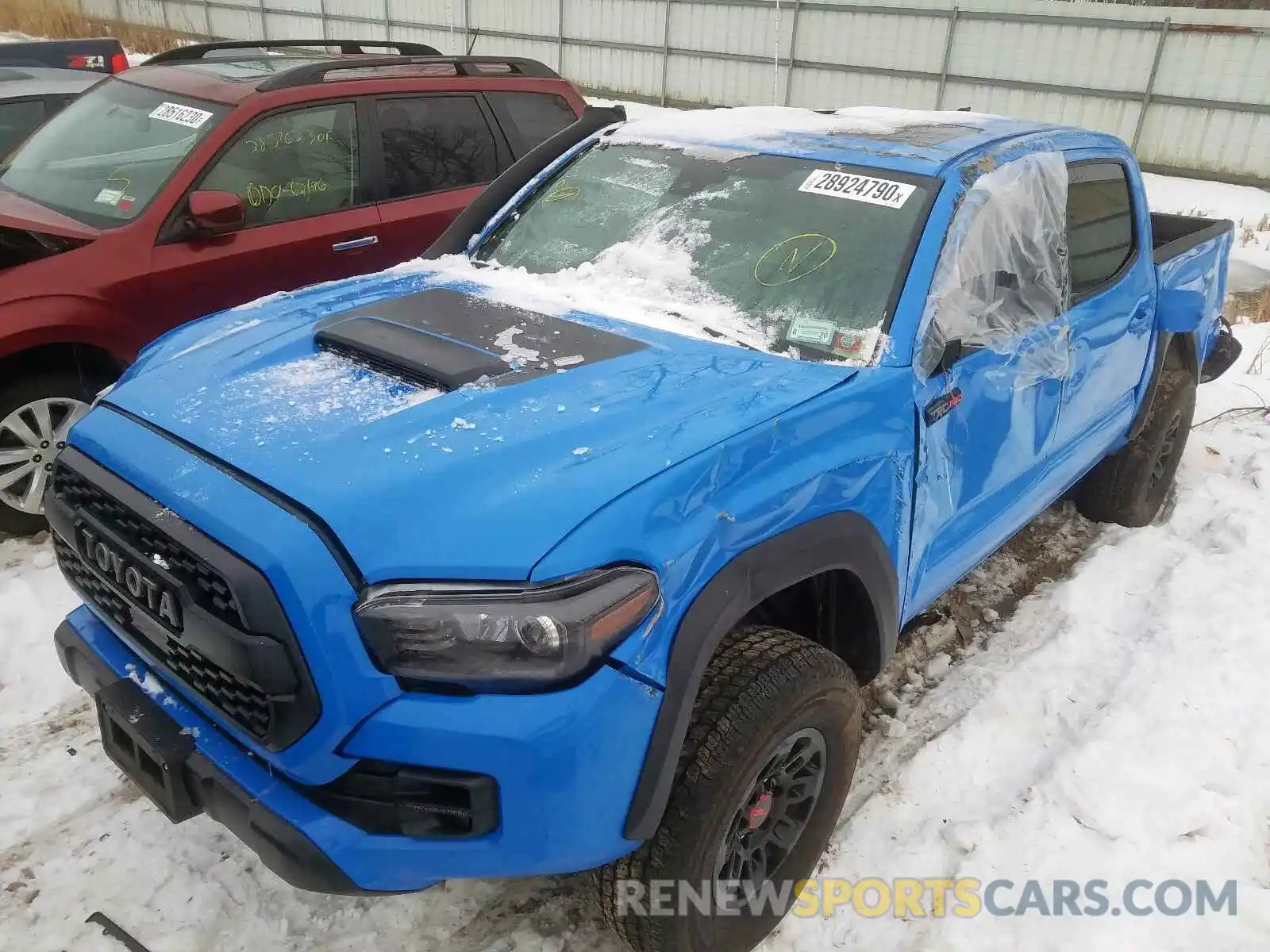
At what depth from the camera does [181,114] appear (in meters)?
4.38

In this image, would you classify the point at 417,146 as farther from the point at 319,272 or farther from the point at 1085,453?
the point at 1085,453

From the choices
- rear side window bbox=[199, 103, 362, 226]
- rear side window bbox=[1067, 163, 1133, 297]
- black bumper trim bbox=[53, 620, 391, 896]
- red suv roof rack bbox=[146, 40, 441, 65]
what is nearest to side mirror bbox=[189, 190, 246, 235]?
rear side window bbox=[199, 103, 362, 226]

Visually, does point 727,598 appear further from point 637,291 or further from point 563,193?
point 563,193

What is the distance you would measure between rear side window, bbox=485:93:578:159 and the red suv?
1 centimetres

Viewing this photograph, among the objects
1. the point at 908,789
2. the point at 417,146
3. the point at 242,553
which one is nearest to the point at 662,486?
the point at 242,553

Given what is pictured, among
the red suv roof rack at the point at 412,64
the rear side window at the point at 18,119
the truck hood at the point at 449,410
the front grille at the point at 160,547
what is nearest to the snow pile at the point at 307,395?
the truck hood at the point at 449,410

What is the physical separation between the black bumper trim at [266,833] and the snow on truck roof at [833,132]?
93.8 inches

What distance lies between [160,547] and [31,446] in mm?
2452

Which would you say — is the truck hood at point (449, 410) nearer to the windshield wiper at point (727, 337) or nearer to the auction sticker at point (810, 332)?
the windshield wiper at point (727, 337)

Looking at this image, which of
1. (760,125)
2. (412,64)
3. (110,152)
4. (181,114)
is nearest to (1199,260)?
(760,125)

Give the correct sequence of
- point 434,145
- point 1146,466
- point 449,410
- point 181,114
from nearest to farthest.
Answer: point 449,410, point 1146,466, point 181,114, point 434,145

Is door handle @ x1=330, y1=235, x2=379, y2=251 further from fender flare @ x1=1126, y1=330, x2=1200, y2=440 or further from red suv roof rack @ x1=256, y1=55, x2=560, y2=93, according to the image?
fender flare @ x1=1126, y1=330, x2=1200, y2=440

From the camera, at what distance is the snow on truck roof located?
2959 millimetres

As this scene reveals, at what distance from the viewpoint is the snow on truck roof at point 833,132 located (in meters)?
2.96
